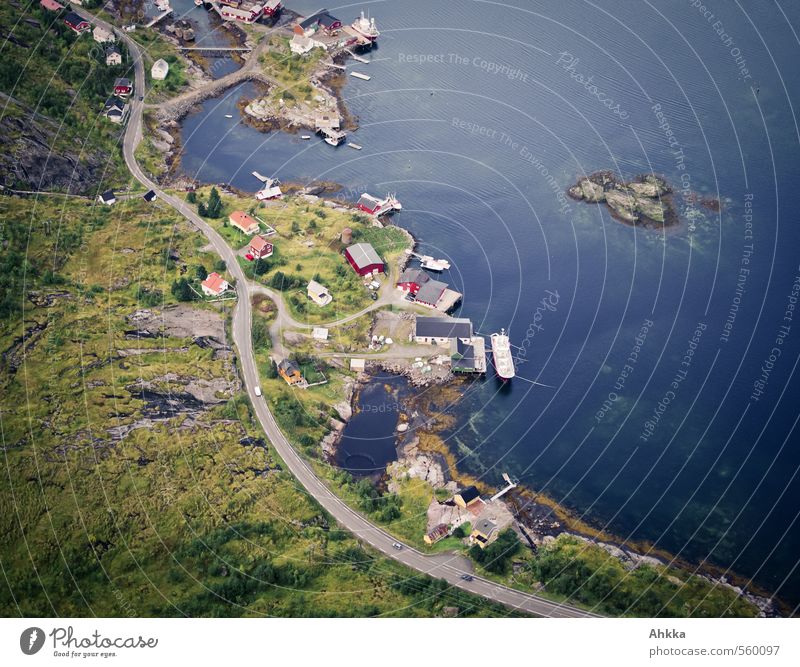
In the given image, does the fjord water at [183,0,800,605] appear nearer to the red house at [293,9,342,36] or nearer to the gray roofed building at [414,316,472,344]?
the gray roofed building at [414,316,472,344]

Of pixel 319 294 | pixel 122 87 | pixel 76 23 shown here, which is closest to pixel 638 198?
pixel 319 294

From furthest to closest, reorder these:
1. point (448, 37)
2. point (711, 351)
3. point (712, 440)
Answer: point (448, 37), point (711, 351), point (712, 440)

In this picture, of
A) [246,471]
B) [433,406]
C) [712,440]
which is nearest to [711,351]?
[712,440]

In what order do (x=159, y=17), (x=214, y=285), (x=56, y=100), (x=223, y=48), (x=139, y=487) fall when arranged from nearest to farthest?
(x=139, y=487) < (x=214, y=285) < (x=56, y=100) < (x=223, y=48) < (x=159, y=17)

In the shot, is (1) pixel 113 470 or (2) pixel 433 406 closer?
(1) pixel 113 470

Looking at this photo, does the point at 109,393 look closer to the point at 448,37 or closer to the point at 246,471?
the point at 246,471

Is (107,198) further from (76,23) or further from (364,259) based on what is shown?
(76,23)
